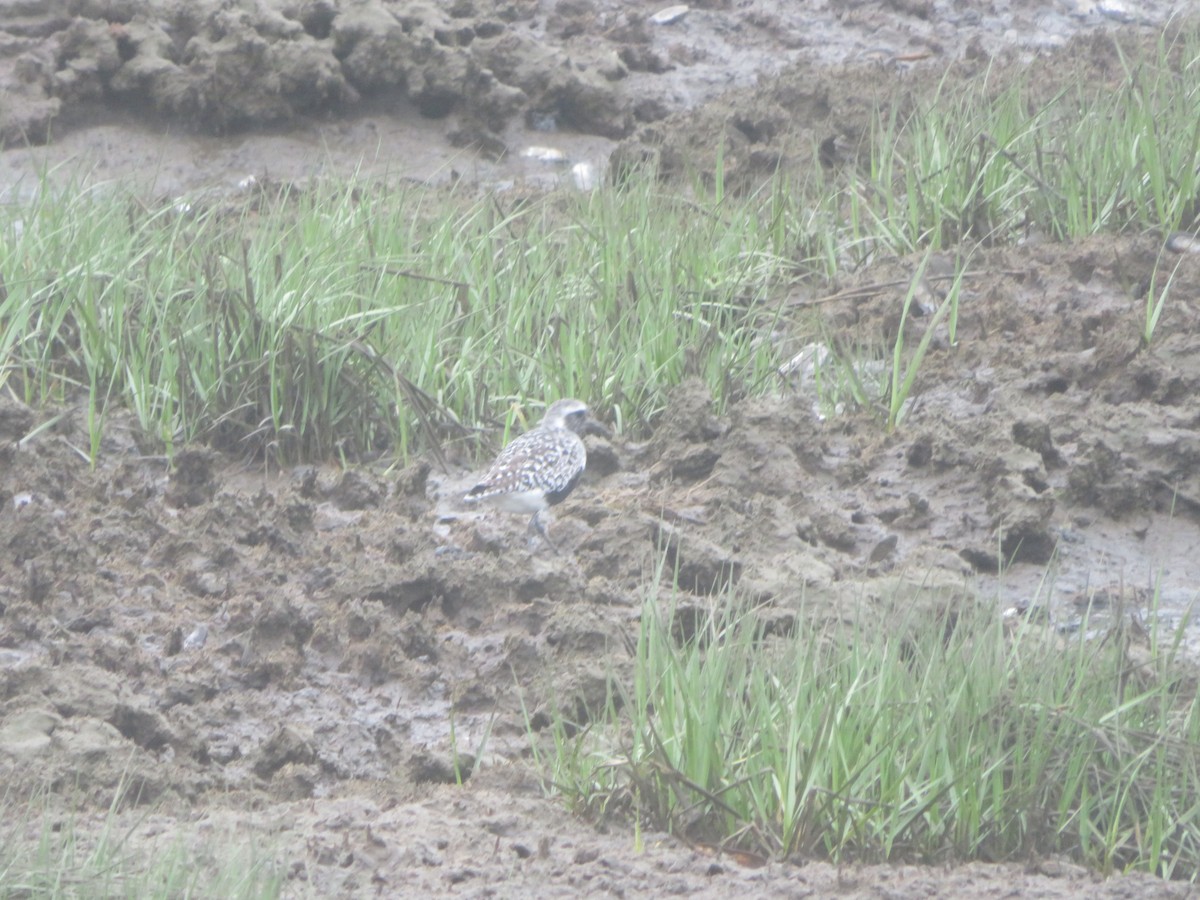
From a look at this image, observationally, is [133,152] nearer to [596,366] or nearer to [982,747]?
[596,366]

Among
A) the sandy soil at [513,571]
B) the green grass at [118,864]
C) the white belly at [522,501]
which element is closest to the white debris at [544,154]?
the sandy soil at [513,571]

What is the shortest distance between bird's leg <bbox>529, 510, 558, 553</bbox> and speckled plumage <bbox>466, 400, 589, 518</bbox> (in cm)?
1

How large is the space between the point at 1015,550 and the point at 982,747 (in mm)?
1708

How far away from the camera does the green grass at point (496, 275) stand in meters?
5.33

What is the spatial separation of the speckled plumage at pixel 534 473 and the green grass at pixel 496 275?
21.6 inches

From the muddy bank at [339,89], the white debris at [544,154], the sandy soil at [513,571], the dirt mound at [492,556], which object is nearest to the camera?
the sandy soil at [513,571]

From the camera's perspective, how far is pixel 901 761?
3.09 meters

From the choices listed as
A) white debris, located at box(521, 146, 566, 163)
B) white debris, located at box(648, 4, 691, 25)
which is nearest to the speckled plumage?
white debris, located at box(521, 146, 566, 163)

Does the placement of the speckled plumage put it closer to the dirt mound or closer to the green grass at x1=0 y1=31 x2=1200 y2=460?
the dirt mound

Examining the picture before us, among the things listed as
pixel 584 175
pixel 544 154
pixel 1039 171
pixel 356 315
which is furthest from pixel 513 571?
pixel 544 154

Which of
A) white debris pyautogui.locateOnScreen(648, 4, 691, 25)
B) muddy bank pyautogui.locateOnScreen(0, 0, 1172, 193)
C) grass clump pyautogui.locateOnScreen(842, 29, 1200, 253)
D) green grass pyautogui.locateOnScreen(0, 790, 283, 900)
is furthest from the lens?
white debris pyautogui.locateOnScreen(648, 4, 691, 25)

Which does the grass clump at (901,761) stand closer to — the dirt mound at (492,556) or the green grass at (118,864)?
the dirt mound at (492,556)

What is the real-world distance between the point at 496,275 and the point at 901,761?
137 inches

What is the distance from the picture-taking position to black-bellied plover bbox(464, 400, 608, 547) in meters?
4.68
